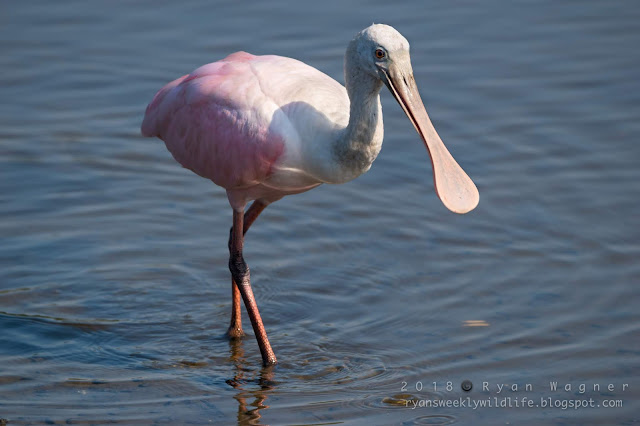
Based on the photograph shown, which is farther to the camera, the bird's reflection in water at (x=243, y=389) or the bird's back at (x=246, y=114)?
the bird's back at (x=246, y=114)

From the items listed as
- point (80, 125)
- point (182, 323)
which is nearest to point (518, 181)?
point (182, 323)

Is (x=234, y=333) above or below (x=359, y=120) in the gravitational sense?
below

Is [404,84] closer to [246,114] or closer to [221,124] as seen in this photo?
[246,114]

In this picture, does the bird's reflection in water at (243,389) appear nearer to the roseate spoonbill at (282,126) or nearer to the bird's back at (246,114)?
the roseate spoonbill at (282,126)

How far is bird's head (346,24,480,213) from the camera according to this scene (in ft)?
21.1

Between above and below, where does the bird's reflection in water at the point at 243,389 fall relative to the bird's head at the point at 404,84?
below

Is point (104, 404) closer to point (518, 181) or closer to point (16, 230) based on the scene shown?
point (16, 230)

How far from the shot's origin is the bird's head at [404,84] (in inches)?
253

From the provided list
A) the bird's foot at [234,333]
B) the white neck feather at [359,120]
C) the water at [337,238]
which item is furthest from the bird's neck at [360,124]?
the bird's foot at [234,333]

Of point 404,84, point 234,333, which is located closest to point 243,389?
point 234,333

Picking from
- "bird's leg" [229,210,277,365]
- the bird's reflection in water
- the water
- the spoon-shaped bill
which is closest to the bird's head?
the spoon-shaped bill

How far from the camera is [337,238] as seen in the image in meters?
8.95

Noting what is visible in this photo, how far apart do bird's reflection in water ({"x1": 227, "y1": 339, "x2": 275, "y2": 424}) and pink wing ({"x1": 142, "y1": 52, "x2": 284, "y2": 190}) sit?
3.91ft

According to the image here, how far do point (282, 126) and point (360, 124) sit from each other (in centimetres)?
58
